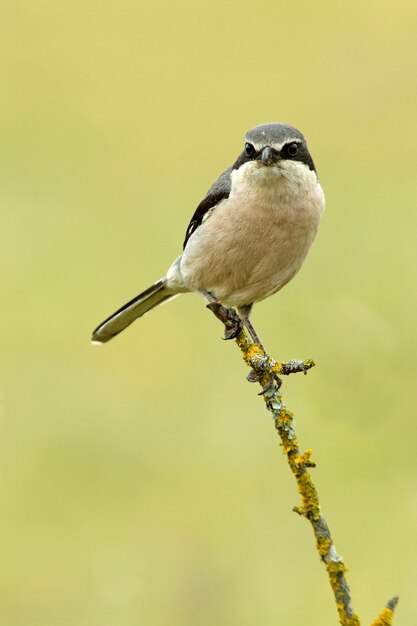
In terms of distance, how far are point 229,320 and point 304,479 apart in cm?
150

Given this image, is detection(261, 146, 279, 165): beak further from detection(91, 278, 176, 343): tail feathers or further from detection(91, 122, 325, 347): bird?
detection(91, 278, 176, 343): tail feathers

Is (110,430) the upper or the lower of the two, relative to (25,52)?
Result: lower

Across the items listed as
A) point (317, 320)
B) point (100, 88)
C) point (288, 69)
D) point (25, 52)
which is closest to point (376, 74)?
point (288, 69)

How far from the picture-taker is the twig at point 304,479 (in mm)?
2871

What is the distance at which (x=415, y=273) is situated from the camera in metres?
8.85

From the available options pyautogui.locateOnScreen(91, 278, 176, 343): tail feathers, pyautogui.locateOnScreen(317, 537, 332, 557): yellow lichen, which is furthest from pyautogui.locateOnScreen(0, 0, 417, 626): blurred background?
pyautogui.locateOnScreen(317, 537, 332, 557): yellow lichen

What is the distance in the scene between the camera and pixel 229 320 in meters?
4.80

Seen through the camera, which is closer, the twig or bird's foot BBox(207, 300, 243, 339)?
the twig

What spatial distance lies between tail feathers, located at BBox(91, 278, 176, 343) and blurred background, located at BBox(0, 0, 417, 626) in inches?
39.2

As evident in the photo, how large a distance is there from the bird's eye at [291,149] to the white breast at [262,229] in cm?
4

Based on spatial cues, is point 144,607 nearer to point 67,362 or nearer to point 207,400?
point 207,400

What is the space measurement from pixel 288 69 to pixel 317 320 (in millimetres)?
6287

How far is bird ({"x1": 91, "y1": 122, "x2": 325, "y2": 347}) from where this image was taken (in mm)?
5316

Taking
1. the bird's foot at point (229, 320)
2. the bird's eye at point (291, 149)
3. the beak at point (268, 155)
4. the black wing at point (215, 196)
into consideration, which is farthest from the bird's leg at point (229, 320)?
the black wing at point (215, 196)
